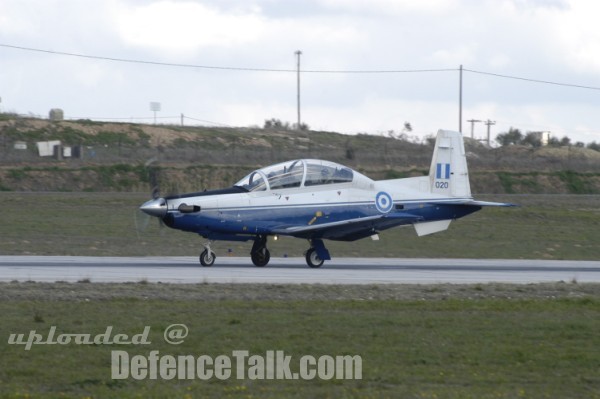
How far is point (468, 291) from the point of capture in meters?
18.2

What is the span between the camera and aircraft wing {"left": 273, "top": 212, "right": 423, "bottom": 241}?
78.0ft

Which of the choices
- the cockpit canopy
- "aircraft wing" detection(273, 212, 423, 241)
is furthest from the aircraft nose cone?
"aircraft wing" detection(273, 212, 423, 241)

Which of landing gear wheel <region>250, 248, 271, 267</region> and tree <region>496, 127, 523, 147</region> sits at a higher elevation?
tree <region>496, 127, 523, 147</region>

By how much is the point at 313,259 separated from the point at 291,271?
1.50 m

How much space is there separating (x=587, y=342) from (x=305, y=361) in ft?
12.9

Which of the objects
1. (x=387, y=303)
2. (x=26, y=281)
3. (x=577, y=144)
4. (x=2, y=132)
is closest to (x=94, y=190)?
(x=2, y=132)

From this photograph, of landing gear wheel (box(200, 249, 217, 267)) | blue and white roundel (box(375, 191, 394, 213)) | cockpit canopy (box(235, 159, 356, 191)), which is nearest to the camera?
landing gear wheel (box(200, 249, 217, 267))

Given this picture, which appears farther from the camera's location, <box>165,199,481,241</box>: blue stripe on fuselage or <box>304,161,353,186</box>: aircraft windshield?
<box>304,161,353,186</box>: aircraft windshield

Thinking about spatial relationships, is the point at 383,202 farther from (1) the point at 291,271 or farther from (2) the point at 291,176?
(1) the point at 291,271

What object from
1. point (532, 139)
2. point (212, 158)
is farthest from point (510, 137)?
point (212, 158)

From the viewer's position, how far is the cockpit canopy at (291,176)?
23.7 meters

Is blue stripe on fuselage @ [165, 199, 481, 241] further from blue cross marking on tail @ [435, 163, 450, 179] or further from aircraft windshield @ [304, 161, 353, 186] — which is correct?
blue cross marking on tail @ [435, 163, 450, 179]

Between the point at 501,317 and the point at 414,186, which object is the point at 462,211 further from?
Answer: the point at 501,317

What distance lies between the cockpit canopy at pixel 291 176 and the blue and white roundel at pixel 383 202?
47.4 inches
